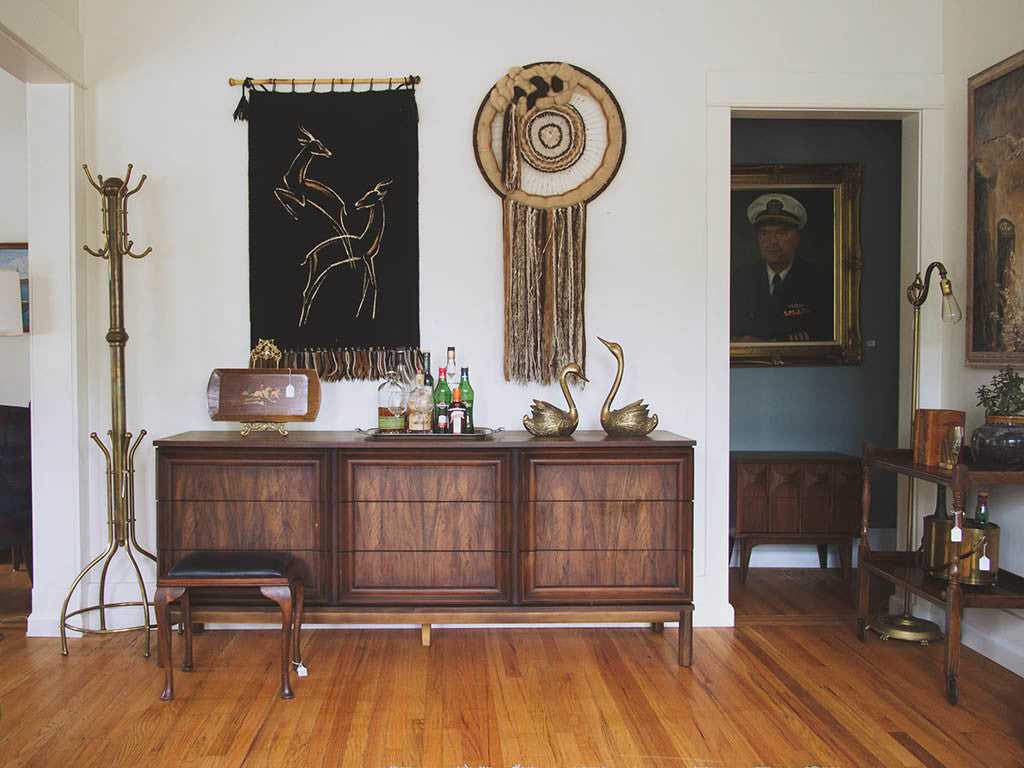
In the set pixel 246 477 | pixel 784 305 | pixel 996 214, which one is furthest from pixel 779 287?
pixel 246 477

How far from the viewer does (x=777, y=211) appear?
183 inches

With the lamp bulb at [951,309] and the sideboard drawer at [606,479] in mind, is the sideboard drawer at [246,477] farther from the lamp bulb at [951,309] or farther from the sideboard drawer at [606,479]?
the lamp bulb at [951,309]

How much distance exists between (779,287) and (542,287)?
1.86m

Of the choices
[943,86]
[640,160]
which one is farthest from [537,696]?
[943,86]

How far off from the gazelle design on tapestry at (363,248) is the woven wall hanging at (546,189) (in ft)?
1.62

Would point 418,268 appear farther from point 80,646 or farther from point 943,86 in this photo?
point 943,86

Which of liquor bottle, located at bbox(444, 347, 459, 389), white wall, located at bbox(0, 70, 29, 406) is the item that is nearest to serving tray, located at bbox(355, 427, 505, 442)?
liquor bottle, located at bbox(444, 347, 459, 389)

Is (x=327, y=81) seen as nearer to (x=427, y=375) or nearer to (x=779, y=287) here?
(x=427, y=375)

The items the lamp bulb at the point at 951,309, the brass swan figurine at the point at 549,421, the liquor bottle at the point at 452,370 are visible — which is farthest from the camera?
the liquor bottle at the point at 452,370

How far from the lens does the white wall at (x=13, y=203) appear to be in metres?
4.81

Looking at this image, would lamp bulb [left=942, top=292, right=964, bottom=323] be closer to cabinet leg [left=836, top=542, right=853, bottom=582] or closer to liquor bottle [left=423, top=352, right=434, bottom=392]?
cabinet leg [left=836, top=542, right=853, bottom=582]

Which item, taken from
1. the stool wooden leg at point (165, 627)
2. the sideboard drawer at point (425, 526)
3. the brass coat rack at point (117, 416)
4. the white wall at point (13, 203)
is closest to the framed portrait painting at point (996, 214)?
the sideboard drawer at point (425, 526)

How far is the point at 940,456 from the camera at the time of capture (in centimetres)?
299

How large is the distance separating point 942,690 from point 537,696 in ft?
4.78
